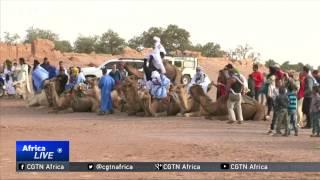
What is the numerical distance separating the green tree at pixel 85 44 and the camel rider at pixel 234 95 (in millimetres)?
51083

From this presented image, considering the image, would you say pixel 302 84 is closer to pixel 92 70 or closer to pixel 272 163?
pixel 272 163

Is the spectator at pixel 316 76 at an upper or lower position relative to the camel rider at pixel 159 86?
upper

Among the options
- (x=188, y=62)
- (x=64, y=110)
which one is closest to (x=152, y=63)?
(x=64, y=110)

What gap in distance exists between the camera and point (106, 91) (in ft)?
68.0

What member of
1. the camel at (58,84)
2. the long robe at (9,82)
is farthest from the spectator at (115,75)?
the long robe at (9,82)

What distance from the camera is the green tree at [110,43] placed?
218 ft

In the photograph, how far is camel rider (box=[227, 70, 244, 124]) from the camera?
1703 centimetres

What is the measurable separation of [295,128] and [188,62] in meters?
28.1

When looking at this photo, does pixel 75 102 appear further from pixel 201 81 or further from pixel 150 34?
pixel 150 34

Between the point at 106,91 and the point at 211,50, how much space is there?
5346 centimetres

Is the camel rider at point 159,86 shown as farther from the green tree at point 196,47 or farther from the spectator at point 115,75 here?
the green tree at point 196,47

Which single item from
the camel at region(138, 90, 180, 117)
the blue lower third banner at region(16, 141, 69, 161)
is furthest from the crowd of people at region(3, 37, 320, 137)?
the blue lower third banner at region(16, 141, 69, 161)

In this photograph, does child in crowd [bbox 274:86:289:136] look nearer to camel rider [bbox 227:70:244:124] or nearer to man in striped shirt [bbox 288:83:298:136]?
man in striped shirt [bbox 288:83:298:136]

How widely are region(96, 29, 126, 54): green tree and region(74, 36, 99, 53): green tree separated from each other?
80 cm
